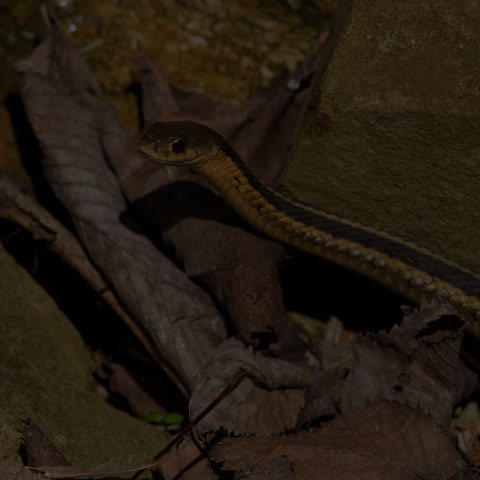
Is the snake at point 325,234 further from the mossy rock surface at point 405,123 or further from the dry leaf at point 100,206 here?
the dry leaf at point 100,206

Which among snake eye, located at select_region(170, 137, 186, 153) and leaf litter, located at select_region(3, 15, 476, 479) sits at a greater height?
snake eye, located at select_region(170, 137, 186, 153)

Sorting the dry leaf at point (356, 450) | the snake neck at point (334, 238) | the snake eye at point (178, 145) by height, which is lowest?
the dry leaf at point (356, 450)

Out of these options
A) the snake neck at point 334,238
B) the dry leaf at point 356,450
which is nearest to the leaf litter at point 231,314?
the dry leaf at point 356,450

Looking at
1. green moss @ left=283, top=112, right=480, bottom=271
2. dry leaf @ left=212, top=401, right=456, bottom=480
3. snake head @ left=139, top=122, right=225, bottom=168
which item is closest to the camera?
dry leaf @ left=212, top=401, right=456, bottom=480

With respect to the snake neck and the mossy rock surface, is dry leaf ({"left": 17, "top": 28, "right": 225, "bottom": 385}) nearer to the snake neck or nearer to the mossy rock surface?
the snake neck

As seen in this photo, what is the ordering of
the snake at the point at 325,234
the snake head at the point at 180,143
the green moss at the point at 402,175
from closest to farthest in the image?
1. the green moss at the point at 402,175
2. the snake head at the point at 180,143
3. the snake at the point at 325,234

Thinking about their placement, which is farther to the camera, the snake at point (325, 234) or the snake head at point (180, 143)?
the snake at point (325, 234)

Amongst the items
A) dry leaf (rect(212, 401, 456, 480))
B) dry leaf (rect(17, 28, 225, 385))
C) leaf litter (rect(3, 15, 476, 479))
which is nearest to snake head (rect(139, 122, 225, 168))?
leaf litter (rect(3, 15, 476, 479))

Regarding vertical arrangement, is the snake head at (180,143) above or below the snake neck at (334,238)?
above

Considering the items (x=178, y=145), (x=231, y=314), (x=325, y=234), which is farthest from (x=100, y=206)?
(x=325, y=234)
